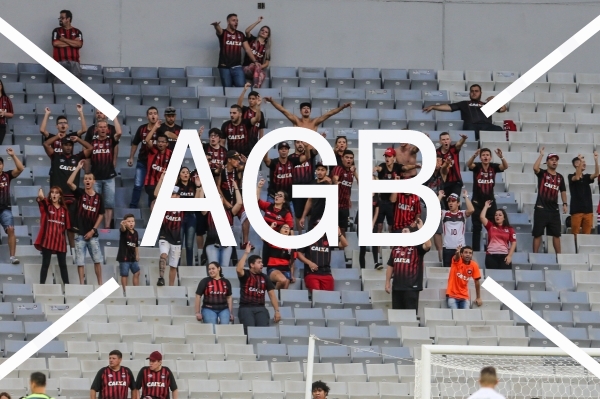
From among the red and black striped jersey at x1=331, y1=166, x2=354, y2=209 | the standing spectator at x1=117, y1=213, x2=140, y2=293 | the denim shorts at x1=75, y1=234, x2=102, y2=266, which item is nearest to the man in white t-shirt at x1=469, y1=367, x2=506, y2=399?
the standing spectator at x1=117, y1=213, x2=140, y2=293

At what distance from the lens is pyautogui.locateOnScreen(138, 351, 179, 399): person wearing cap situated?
13.2 m

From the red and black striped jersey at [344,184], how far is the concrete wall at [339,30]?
407 centimetres

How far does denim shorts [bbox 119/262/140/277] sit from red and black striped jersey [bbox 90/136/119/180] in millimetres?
1424

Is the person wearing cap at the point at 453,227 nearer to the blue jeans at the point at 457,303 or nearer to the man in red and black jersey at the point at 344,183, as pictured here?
the blue jeans at the point at 457,303

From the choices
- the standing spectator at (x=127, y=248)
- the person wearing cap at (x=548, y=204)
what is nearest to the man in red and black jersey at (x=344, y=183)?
the person wearing cap at (x=548, y=204)

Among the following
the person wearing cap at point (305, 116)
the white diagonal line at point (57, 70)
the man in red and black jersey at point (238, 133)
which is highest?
the white diagonal line at point (57, 70)

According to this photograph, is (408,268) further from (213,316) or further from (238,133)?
(238,133)

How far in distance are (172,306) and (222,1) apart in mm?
6437

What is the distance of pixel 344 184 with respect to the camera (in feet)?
53.1

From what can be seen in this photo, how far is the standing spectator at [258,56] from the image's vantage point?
1884 centimetres

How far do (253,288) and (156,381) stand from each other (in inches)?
75.3

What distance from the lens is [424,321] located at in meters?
15.2

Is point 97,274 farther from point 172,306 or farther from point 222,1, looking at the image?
point 222,1

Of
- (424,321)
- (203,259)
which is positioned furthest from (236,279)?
(424,321)
